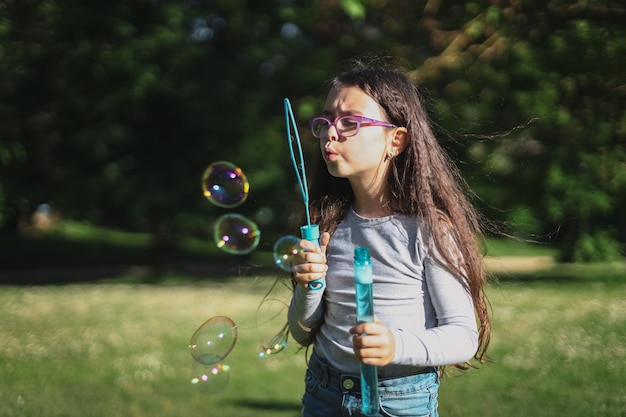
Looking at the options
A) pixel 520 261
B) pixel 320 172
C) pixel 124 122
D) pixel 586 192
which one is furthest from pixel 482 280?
pixel 520 261

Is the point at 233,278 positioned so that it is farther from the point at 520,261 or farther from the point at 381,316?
the point at 381,316

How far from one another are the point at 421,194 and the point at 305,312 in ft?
1.49

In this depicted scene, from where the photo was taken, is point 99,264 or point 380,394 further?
point 99,264

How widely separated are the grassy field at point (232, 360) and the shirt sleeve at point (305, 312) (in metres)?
0.67

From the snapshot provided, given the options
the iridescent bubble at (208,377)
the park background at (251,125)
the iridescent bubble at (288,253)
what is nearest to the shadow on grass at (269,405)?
the iridescent bubble at (208,377)

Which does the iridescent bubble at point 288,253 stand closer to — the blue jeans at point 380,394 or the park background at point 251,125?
the blue jeans at point 380,394

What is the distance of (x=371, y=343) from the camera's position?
6.11ft

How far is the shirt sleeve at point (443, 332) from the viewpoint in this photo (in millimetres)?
1980

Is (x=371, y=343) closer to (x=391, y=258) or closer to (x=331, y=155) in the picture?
(x=391, y=258)

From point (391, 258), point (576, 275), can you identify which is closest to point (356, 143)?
point (391, 258)

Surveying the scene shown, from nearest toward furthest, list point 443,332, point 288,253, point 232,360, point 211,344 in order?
point 443,332
point 288,253
point 211,344
point 232,360

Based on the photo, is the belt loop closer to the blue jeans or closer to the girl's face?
the blue jeans

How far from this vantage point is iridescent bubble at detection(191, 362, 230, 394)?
3066 millimetres

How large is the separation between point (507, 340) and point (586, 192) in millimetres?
4309
